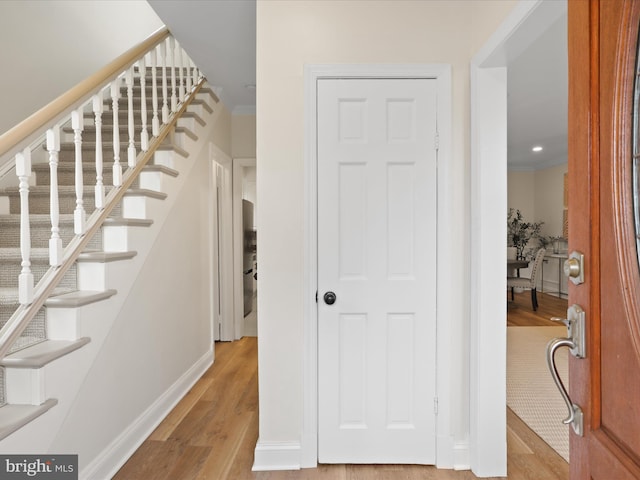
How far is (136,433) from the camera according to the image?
220 cm

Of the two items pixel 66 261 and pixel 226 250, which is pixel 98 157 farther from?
pixel 226 250

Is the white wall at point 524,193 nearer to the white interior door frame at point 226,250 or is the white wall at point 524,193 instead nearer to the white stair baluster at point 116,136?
the white interior door frame at point 226,250

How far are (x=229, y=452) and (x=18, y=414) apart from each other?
113cm

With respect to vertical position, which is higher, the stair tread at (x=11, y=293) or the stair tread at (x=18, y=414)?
the stair tread at (x=11, y=293)

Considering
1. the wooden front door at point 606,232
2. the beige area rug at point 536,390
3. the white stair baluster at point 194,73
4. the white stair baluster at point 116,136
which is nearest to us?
the wooden front door at point 606,232

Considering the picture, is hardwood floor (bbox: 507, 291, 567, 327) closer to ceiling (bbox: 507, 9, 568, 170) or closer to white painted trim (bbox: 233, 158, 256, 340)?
ceiling (bbox: 507, 9, 568, 170)

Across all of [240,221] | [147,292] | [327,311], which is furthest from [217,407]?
[240,221]

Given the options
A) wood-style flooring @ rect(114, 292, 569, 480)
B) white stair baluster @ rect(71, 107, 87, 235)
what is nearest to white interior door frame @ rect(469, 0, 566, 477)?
wood-style flooring @ rect(114, 292, 569, 480)

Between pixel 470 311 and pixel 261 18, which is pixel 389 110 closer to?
pixel 261 18

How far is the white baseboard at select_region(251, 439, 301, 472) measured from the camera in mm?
1990

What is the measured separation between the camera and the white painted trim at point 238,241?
14.1 ft

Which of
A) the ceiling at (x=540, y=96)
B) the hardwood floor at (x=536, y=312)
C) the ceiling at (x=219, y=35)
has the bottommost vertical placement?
the hardwood floor at (x=536, y=312)

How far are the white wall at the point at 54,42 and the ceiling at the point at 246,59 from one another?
110 cm

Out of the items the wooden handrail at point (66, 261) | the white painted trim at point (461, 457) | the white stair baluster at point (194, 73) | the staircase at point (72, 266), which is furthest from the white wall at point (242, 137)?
the white painted trim at point (461, 457)
